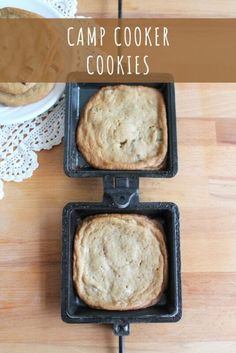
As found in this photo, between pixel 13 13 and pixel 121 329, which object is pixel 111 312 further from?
pixel 13 13

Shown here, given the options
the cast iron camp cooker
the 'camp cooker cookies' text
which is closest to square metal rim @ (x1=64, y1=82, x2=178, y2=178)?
the cast iron camp cooker

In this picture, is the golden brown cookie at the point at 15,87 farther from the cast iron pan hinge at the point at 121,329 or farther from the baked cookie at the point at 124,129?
the cast iron pan hinge at the point at 121,329

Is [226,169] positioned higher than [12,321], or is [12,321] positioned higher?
[226,169]

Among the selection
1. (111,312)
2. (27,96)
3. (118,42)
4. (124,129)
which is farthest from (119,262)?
(118,42)

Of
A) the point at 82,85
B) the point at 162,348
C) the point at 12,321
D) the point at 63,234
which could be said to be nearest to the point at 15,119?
the point at 82,85

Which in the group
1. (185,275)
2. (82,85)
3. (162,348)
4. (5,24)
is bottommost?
(162,348)

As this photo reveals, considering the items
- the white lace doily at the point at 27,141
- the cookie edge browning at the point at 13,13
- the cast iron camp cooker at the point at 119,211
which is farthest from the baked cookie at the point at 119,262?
the cookie edge browning at the point at 13,13

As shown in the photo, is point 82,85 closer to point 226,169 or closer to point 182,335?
point 226,169
